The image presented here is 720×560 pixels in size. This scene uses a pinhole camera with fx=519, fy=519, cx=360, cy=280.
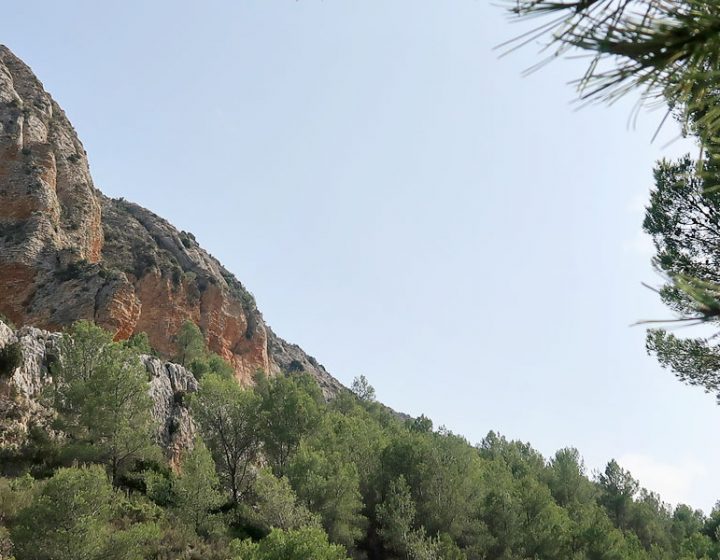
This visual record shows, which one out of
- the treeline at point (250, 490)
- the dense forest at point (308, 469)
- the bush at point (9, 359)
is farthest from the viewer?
the bush at point (9, 359)

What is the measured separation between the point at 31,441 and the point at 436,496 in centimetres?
2417

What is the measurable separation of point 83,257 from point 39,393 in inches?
1067

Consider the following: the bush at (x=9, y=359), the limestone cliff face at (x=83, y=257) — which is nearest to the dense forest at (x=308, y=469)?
the bush at (x=9, y=359)

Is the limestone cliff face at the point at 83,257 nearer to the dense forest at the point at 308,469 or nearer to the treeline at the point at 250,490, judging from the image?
the dense forest at the point at 308,469

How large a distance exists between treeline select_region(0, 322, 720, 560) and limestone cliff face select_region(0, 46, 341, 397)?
17.2 metres

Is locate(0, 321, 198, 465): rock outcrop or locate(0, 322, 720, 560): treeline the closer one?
locate(0, 322, 720, 560): treeline

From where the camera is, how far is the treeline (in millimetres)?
17359

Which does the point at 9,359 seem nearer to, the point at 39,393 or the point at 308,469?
the point at 39,393

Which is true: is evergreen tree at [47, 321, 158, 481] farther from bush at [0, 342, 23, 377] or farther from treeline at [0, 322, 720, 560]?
bush at [0, 342, 23, 377]

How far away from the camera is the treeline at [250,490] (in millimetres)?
17359

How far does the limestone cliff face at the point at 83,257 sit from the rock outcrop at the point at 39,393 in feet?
40.9

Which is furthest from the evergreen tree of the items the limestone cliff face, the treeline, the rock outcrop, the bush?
the limestone cliff face

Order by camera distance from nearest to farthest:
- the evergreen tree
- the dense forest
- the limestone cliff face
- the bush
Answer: the dense forest, the evergreen tree, the bush, the limestone cliff face

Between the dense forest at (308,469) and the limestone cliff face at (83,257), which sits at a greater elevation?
the limestone cliff face at (83,257)
